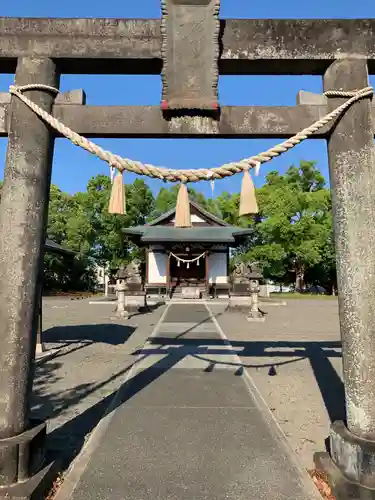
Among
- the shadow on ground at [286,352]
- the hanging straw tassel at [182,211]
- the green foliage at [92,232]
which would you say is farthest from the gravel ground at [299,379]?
the green foliage at [92,232]

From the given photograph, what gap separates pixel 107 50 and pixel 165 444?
155 inches

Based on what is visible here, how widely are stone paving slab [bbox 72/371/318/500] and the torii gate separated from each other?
581 mm

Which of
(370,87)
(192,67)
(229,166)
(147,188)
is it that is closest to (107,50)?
(192,67)

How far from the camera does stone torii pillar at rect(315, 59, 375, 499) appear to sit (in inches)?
103

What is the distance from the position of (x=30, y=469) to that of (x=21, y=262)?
162 cm

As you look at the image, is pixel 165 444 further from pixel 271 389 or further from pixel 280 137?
pixel 280 137

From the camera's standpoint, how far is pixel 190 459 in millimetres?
3186

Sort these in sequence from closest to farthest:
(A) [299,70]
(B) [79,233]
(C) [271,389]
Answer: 1. (A) [299,70]
2. (C) [271,389]
3. (B) [79,233]

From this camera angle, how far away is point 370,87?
2877 mm

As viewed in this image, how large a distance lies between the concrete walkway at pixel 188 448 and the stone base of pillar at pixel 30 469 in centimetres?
21

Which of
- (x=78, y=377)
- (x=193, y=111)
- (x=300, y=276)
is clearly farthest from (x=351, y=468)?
(x=300, y=276)

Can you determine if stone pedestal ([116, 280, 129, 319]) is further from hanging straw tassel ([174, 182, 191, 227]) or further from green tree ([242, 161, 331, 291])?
green tree ([242, 161, 331, 291])

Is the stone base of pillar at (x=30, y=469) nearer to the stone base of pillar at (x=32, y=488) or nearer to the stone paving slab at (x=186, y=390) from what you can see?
the stone base of pillar at (x=32, y=488)

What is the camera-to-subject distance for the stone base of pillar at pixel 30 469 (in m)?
2.39
